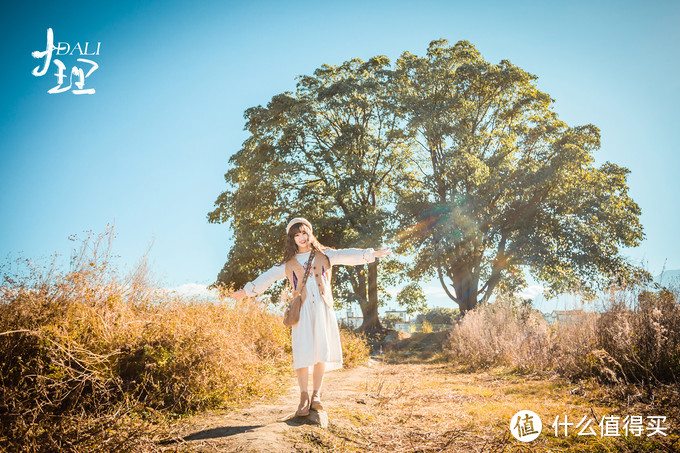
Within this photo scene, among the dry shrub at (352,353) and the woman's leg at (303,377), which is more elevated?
the woman's leg at (303,377)

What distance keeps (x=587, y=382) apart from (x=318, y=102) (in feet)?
54.5

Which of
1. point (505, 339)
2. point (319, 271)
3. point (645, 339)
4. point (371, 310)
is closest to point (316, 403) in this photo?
point (319, 271)

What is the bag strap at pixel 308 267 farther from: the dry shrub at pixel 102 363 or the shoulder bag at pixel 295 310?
the dry shrub at pixel 102 363

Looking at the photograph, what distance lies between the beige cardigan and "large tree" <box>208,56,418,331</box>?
12.4 metres

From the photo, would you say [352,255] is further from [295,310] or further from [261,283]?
[261,283]

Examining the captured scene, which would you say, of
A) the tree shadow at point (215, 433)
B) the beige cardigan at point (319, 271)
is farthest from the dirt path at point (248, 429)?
the beige cardigan at point (319, 271)

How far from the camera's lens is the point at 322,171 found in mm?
19906

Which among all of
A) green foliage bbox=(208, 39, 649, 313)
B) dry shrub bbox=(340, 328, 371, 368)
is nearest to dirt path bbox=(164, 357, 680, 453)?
dry shrub bbox=(340, 328, 371, 368)

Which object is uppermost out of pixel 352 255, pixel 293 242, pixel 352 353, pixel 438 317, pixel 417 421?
pixel 293 242

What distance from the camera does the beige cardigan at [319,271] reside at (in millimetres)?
4441

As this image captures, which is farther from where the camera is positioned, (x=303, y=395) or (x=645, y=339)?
(x=645, y=339)

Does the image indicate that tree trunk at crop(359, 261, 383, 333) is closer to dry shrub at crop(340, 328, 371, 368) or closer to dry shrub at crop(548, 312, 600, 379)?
dry shrub at crop(340, 328, 371, 368)

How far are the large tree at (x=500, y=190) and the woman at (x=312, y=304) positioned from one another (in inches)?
554

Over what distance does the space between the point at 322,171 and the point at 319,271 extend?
51.7 ft
